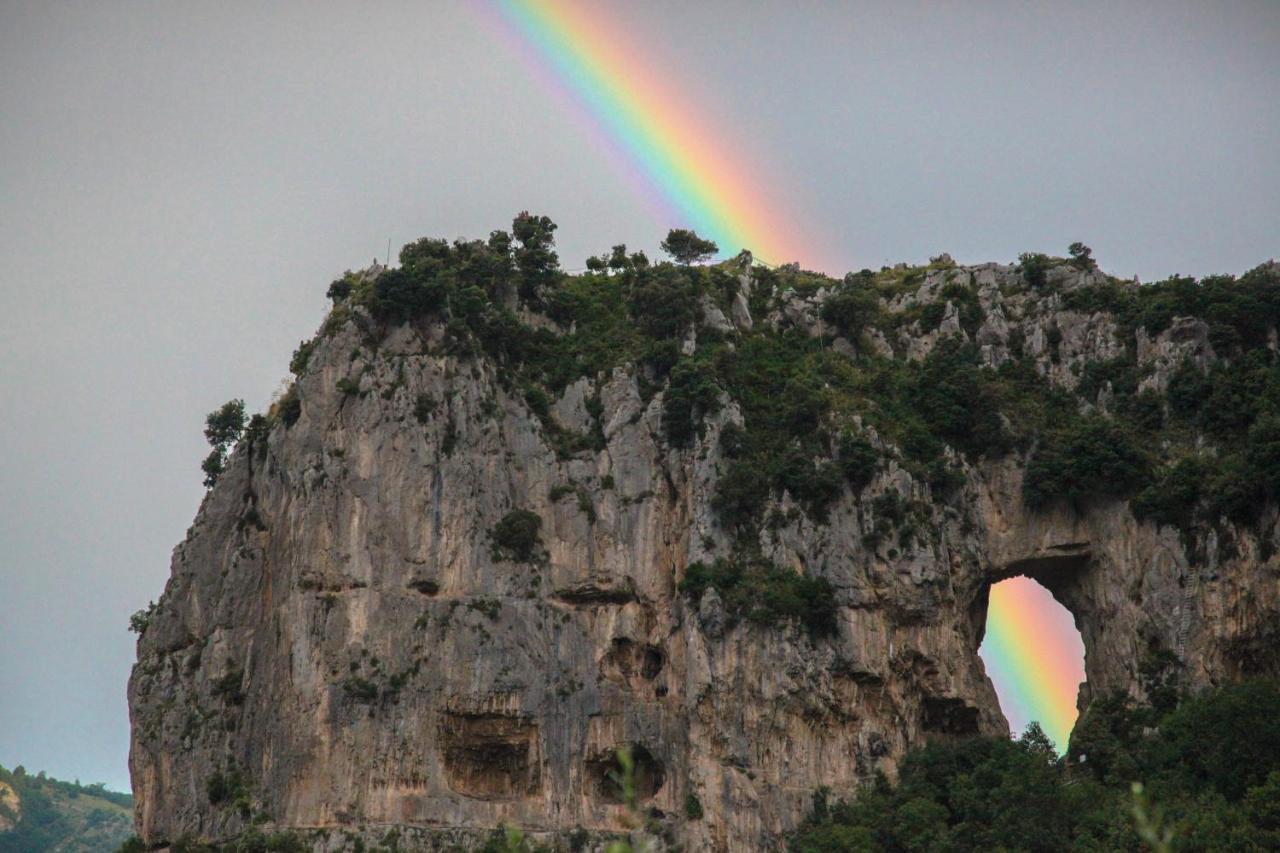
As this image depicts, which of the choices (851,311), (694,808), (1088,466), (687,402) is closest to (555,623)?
(694,808)

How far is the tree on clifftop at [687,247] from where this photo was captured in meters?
105

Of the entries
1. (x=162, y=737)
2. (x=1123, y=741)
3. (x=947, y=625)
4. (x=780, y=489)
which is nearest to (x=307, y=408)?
(x=162, y=737)

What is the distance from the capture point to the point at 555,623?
83.2m

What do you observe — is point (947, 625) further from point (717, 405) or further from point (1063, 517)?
point (717, 405)

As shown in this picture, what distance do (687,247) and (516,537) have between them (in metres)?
29.1

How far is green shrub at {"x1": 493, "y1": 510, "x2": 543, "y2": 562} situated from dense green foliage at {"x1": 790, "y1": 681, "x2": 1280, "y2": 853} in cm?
1948

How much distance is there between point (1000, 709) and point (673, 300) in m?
28.6

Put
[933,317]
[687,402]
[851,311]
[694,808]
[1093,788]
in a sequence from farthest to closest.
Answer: [933,317] < [851,311] < [687,402] < [694,808] < [1093,788]

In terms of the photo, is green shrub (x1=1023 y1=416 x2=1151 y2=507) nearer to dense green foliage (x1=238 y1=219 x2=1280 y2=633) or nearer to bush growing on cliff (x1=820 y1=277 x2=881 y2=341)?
dense green foliage (x1=238 y1=219 x2=1280 y2=633)

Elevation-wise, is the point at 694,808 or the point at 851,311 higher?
the point at 851,311

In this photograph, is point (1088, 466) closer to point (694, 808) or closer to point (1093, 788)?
point (1093, 788)

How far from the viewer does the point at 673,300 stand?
302ft

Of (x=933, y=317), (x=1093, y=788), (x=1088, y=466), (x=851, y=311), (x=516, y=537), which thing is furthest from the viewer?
(x=933, y=317)

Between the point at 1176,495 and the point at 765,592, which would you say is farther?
the point at 765,592
